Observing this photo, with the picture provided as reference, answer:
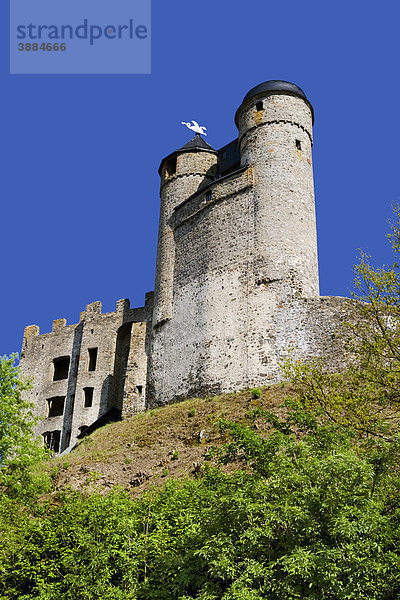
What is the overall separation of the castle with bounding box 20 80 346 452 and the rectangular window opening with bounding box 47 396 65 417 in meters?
1.80

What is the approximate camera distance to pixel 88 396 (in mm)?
37844

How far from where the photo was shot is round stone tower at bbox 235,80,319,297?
2869cm

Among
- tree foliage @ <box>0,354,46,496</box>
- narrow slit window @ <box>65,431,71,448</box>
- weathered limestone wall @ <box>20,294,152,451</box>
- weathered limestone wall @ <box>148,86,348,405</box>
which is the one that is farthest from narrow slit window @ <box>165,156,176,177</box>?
tree foliage @ <box>0,354,46,496</box>

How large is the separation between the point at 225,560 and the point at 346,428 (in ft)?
12.8

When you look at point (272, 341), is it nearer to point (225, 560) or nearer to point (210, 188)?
point (210, 188)

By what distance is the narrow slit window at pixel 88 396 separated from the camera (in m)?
37.6

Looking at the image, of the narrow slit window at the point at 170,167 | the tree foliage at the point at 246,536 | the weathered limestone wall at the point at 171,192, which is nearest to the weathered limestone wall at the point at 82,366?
the weathered limestone wall at the point at 171,192

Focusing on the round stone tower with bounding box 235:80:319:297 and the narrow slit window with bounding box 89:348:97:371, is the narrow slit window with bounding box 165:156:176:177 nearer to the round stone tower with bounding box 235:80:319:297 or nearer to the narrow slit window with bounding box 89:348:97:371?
the round stone tower with bounding box 235:80:319:297

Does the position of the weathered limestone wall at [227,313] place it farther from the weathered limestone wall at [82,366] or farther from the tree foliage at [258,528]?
the tree foliage at [258,528]

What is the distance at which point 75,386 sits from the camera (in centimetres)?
3828

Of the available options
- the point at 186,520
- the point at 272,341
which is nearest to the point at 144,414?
the point at 272,341

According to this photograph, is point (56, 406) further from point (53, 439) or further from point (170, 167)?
point (170, 167)

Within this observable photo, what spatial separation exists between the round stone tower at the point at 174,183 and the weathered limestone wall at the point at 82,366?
3.72m

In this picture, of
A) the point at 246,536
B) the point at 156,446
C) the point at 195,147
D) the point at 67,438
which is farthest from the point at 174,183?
the point at 246,536
